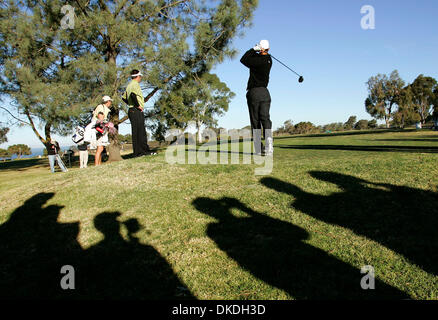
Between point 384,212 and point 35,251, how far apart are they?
479cm

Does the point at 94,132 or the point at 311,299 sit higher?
the point at 94,132

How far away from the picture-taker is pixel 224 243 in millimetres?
3291

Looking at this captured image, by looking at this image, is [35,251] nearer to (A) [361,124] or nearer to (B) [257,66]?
(B) [257,66]

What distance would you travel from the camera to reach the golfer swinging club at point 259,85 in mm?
7109

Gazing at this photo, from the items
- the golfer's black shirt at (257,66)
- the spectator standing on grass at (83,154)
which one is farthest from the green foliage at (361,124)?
the golfer's black shirt at (257,66)

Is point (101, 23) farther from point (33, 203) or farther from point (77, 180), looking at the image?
point (33, 203)

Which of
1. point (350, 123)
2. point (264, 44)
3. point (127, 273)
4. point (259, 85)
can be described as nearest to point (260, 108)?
point (259, 85)

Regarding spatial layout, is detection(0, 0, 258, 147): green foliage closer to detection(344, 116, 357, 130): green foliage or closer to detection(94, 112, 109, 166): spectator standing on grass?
detection(94, 112, 109, 166): spectator standing on grass

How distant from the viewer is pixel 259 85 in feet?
23.8

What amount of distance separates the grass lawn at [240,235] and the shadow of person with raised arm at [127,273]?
0.05ft

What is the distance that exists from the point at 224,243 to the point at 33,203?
15.2 ft

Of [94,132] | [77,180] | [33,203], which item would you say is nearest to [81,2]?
[94,132]

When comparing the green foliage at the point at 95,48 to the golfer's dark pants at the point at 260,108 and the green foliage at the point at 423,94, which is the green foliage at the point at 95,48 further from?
the green foliage at the point at 423,94

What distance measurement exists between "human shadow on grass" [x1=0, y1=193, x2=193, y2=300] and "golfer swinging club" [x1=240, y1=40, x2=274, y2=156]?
4.42 meters
